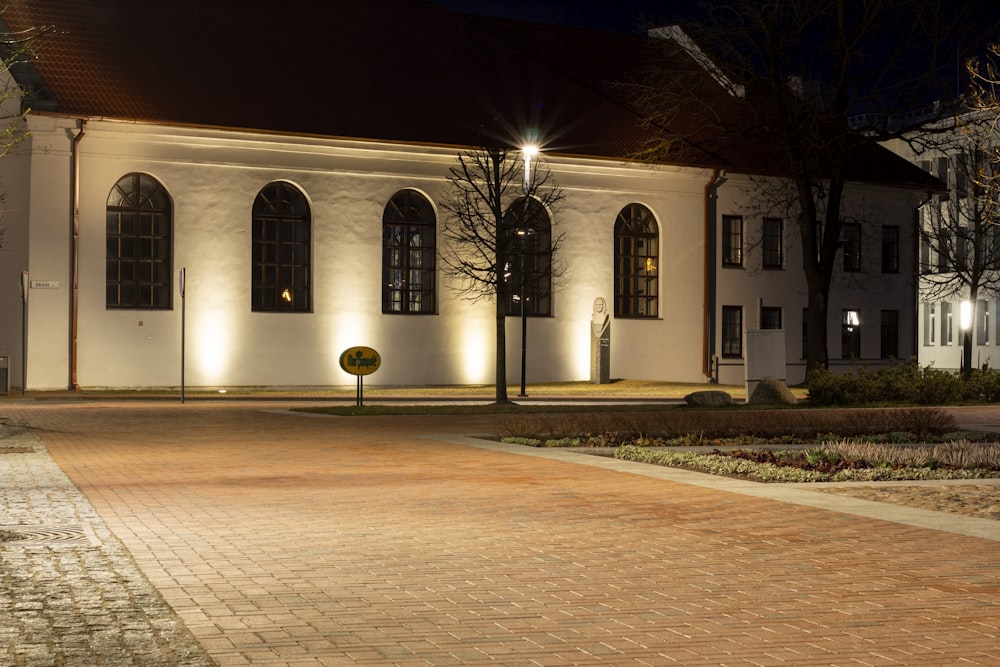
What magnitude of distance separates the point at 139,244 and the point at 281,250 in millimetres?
4395

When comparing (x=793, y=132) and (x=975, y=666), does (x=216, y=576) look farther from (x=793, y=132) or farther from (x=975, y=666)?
(x=793, y=132)

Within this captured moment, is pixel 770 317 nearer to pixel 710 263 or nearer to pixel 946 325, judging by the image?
pixel 710 263

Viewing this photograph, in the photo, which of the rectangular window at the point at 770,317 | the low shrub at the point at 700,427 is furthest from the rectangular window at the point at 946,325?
the low shrub at the point at 700,427

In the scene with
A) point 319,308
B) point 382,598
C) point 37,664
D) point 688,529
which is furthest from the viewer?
point 319,308

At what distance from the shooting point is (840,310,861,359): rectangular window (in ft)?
175

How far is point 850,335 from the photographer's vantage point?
53594mm

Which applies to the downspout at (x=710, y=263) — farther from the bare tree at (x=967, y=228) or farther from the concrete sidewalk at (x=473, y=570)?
the concrete sidewalk at (x=473, y=570)

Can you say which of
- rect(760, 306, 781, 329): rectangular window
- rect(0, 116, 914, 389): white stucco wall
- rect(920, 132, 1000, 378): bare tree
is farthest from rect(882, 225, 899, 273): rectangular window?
rect(760, 306, 781, 329): rectangular window

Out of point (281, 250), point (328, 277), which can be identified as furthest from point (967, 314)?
point (281, 250)

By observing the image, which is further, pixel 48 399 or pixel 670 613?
pixel 48 399

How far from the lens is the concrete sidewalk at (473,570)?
695 cm

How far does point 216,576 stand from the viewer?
29.0ft

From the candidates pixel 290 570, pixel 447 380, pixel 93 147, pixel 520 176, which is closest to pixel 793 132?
pixel 520 176

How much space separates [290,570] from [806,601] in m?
3.37
